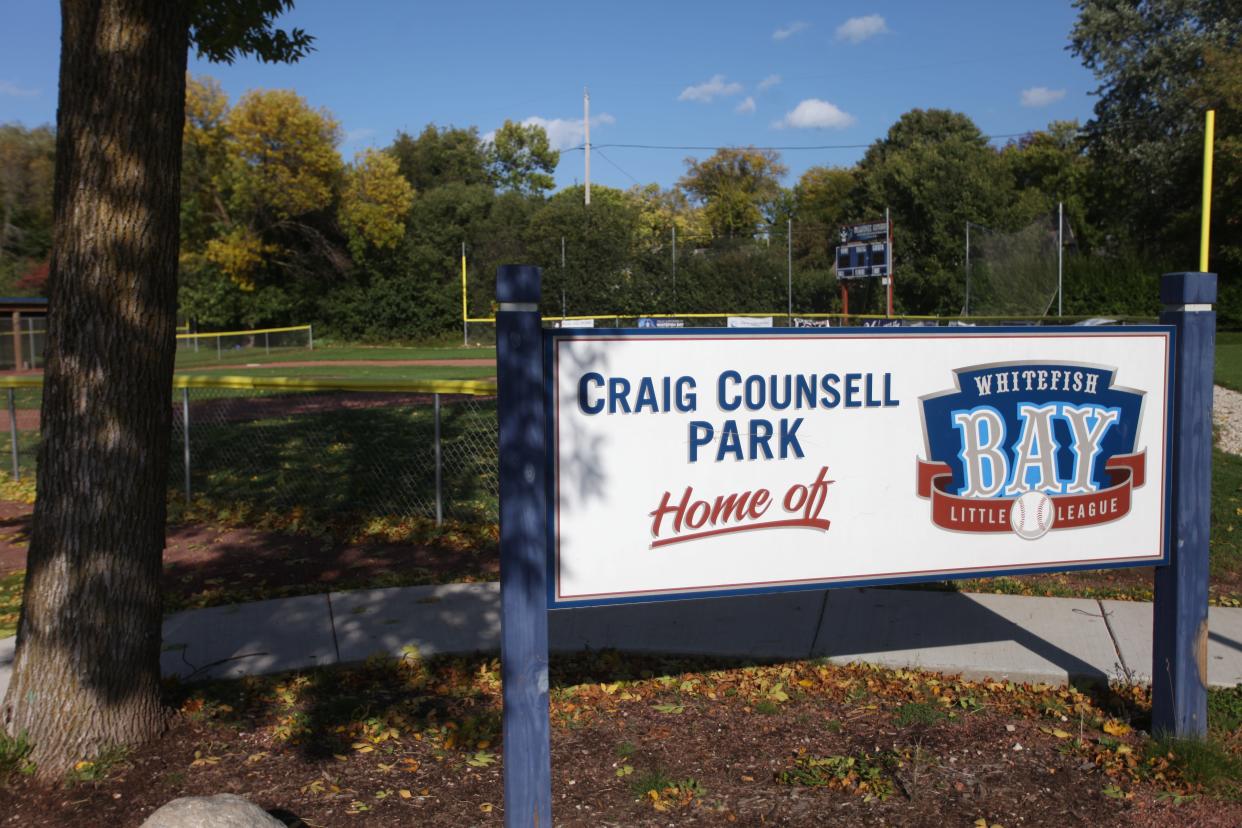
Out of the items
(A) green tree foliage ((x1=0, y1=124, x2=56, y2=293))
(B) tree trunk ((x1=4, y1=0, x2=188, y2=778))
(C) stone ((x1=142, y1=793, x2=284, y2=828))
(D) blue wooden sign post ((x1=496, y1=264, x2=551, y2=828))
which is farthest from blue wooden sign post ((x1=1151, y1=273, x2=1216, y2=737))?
(A) green tree foliage ((x1=0, y1=124, x2=56, y2=293))

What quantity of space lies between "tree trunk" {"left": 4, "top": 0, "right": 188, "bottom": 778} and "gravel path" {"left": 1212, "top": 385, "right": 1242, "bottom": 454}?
8.73m

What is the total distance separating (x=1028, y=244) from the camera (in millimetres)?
30062

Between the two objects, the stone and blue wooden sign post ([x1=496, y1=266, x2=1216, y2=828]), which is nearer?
the stone

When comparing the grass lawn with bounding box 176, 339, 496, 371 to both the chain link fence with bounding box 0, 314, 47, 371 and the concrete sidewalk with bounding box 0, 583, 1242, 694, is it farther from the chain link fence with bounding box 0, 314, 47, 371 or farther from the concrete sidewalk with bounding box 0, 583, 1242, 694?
the concrete sidewalk with bounding box 0, 583, 1242, 694

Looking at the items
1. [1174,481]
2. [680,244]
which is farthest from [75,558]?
[680,244]

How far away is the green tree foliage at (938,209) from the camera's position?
40625 millimetres

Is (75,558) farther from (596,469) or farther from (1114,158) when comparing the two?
(1114,158)

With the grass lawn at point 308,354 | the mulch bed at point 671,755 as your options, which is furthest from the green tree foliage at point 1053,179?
the mulch bed at point 671,755

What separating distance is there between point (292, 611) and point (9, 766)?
219cm

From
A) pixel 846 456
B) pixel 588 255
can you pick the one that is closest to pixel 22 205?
pixel 588 255

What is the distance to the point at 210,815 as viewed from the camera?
10.0 ft

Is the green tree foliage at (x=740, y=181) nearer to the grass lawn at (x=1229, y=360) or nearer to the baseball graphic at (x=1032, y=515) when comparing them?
the grass lawn at (x=1229, y=360)

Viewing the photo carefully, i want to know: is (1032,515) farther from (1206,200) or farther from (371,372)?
(371,372)

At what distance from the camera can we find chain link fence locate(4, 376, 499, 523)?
8.97 meters
